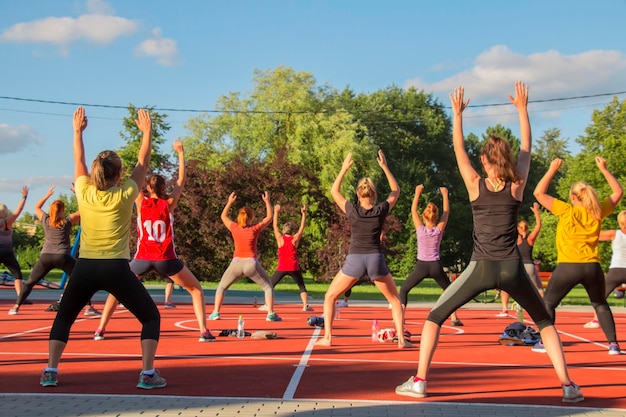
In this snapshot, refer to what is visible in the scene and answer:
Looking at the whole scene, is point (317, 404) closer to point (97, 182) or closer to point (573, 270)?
point (97, 182)

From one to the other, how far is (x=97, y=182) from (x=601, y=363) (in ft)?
20.9

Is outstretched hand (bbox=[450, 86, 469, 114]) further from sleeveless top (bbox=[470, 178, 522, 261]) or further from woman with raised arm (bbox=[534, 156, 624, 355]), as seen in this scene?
woman with raised arm (bbox=[534, 156, 624, 355])

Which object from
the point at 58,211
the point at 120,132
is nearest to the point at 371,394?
the point at 58,211

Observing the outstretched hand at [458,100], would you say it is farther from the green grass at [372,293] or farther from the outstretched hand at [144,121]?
the green grass at [372,293]

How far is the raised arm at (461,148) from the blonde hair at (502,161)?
0.62ft

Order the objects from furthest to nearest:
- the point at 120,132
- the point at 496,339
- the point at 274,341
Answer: the point at 120,132
the point at 496,339
the point at 274,341

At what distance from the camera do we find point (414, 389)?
6898mm

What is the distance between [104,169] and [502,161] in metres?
3.52

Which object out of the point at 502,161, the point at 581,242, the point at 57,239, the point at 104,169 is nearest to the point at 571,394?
the point at 502,161

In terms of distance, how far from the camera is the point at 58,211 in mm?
13922

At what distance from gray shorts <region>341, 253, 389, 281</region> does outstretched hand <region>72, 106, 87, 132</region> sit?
427cm

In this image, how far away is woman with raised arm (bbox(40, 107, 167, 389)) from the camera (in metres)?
7.08

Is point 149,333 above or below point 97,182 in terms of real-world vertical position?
below

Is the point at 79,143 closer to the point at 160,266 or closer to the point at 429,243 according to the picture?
the point at 160,266
